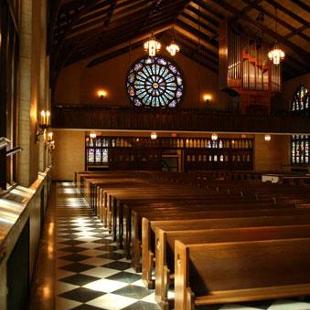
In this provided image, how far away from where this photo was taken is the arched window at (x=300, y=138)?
20.3m

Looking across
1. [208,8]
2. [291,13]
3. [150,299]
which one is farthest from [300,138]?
[150,299]

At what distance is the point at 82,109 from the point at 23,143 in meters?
13.3

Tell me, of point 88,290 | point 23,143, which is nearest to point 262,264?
point 88,290

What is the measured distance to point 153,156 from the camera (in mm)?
21734

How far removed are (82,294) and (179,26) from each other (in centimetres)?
1809

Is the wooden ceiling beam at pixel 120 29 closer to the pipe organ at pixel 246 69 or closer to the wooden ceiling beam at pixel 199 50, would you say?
the wooden ceiling beam at pixel 199 50

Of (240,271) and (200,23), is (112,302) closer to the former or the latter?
(240,271)

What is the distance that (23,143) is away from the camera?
4.54m

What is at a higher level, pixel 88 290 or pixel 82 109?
pixel 82 109

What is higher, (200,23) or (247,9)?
(200,23)

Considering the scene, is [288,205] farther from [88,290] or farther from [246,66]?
[246,66]

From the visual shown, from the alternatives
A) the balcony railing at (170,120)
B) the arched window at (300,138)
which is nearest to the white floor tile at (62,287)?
the balcony railing at (170,120)

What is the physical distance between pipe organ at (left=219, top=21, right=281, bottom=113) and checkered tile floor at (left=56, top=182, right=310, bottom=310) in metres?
11.7

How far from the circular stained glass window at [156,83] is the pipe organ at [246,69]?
5019mm
